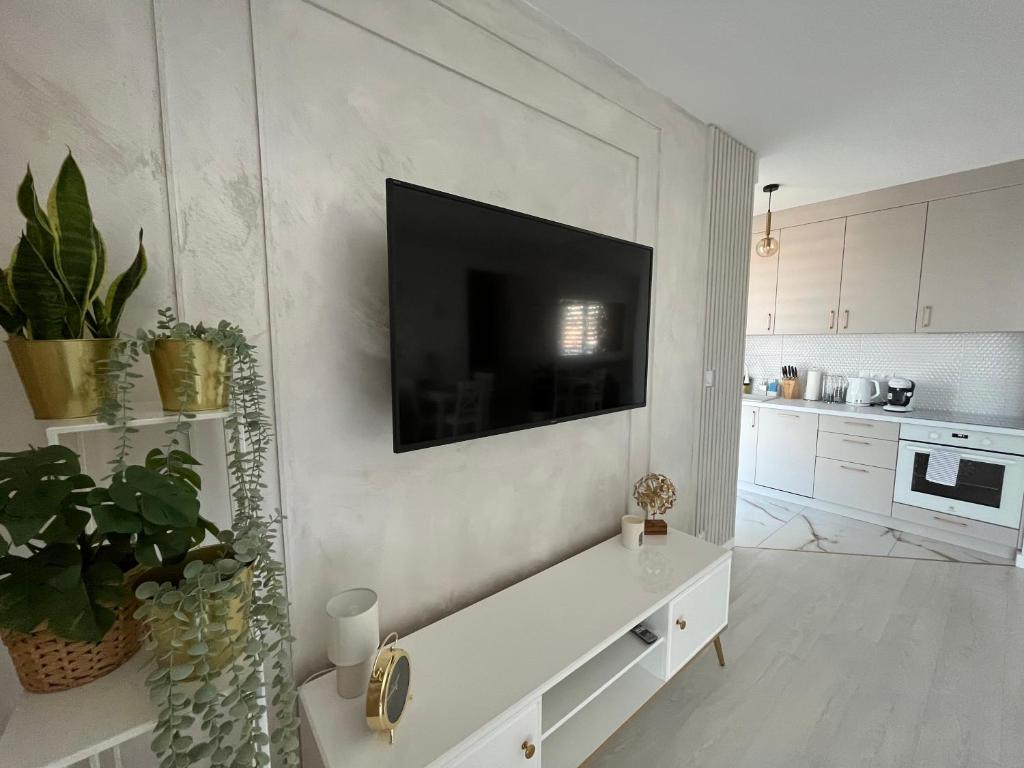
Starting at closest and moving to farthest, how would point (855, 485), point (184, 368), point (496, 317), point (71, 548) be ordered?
point (71, 548) → point (184, 368) → point (496, 317) → point (855, 485)

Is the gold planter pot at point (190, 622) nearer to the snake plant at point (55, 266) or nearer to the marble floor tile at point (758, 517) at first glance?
the snake plant at point (55, 266)

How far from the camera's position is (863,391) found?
376cm

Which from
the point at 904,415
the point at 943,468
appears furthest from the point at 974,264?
the point at 943,468

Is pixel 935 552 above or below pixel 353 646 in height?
below

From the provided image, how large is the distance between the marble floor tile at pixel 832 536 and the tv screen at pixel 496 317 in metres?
2.42

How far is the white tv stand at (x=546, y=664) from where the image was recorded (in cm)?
102

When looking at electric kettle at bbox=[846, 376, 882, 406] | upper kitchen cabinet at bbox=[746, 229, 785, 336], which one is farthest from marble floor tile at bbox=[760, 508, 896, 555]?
upper kitchen cabinet at bbox=[746, 229, 785, 336]

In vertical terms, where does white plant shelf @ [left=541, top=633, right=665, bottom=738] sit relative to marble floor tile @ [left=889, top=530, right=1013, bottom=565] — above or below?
above

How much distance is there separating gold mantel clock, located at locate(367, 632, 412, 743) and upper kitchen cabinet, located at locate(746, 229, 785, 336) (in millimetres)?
4204

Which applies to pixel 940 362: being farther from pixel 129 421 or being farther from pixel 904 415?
pixel 129 421

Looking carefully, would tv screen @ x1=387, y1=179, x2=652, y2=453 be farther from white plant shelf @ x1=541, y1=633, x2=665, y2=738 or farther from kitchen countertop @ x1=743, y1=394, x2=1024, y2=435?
kitchen countertop @ x1=743, y1=394, x2=1024, y2=435

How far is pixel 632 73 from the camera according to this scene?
194 centimetres

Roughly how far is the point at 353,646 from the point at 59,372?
0.87 metres

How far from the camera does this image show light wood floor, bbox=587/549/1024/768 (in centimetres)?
157
